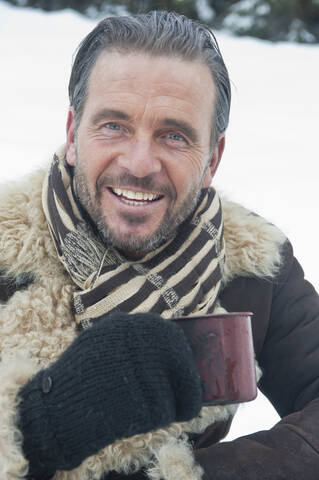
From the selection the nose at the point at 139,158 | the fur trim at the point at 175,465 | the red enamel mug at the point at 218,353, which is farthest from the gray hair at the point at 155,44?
the fur trim at the point at 175,465

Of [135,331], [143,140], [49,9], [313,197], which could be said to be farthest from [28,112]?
[135,331]

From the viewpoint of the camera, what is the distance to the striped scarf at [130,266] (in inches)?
57.9

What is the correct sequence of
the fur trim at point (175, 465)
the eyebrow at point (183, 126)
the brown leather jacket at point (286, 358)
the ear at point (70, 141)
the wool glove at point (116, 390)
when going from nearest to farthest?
the wool glove at point (116, 390) < the fur trim at point (175, 465) < the brown leather jacket at point (286, 358) < the eyebrow at point (183, 126) < the ear at point (70, 141)

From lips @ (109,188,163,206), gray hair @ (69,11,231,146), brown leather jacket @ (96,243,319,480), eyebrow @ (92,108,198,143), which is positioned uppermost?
gray hair @ (69,11,231,146)

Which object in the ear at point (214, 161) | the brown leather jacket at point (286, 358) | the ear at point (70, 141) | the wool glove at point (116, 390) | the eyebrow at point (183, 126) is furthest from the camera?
the ear at point (214, 161)

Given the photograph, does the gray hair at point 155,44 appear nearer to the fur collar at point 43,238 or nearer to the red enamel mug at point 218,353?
the fur collar at point 43,238

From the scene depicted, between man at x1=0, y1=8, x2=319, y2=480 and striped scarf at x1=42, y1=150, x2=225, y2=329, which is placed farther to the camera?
striped scarf at x1=42, y1=150, x2=225, y2=329

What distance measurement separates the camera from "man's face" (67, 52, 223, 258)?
1531 millimetres

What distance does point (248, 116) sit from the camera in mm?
6824

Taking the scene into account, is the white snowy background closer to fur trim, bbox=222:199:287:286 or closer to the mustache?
fur trim, bbox=222:199:287:286

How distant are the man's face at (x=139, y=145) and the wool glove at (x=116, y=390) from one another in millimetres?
480

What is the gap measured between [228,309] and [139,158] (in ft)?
1.98

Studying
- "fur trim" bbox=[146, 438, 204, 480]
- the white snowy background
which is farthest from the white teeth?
the white snowy background

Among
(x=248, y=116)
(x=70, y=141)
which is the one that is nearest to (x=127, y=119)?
(x=70, y=141)
